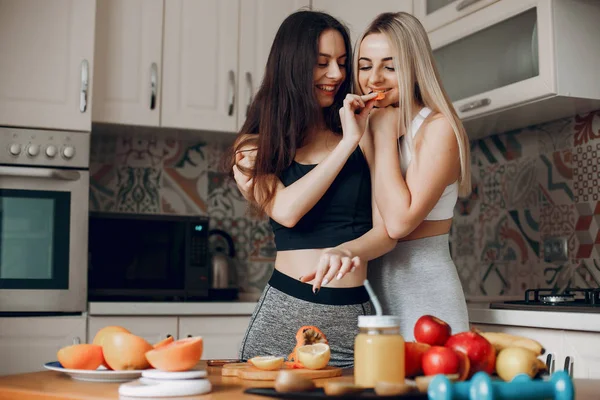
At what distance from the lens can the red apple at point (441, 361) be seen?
95cm

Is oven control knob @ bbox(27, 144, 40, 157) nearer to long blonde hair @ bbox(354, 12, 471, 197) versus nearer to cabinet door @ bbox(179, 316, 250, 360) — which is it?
cabinet door @ bbox(179, 316, 250, 360)

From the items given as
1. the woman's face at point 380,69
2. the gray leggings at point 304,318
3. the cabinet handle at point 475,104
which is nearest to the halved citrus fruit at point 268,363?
the gray leggings at point 304,318

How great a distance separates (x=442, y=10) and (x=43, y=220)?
5.26 ft

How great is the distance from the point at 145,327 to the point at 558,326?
1.48m

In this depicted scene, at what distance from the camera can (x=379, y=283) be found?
1722mm

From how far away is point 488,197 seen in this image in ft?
9.64

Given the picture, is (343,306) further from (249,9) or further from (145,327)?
(249,9)

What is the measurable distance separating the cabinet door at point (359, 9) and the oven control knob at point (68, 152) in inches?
43.7

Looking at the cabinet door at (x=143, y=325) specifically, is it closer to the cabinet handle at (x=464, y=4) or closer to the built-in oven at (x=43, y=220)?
the built-in oven at (x=43, y=220)

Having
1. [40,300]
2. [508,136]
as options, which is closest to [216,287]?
[40,300]

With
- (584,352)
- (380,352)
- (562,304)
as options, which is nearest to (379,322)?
(380,352)

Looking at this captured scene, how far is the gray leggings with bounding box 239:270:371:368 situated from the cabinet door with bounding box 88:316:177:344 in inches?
43.9

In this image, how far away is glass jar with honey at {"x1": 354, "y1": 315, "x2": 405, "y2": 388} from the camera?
94 cm

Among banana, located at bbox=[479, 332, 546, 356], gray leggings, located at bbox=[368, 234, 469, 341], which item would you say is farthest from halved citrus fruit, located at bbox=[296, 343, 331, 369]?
gray leggings, located at bbox=[368, 234, 469, 341]
